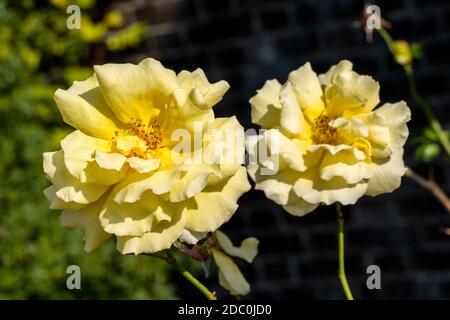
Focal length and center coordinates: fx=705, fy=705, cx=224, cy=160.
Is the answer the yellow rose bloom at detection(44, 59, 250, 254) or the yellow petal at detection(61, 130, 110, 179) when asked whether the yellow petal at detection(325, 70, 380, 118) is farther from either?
the yellow petal at detection(61, 130, 110, 179)

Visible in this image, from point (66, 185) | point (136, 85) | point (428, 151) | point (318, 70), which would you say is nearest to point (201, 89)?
point (136, 85)

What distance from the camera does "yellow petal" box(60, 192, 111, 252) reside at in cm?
80

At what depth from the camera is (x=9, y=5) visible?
96.9 inches

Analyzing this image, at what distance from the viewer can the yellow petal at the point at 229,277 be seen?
2.92ft

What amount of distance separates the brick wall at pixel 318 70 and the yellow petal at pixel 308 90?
1240mm

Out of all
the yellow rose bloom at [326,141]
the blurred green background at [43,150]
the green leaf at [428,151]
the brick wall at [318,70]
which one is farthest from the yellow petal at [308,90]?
the brick wall at [318,70]

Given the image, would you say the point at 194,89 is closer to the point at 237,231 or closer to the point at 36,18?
the point at 237,231

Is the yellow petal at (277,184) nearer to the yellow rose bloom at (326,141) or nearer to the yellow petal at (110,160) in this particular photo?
the yellow rose bloom at (326,141)

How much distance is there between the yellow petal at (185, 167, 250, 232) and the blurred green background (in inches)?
43.2

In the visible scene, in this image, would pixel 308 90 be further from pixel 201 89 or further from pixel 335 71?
pixel 201 89

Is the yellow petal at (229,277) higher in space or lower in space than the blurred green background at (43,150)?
lower

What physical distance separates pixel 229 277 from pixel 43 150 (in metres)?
1.40

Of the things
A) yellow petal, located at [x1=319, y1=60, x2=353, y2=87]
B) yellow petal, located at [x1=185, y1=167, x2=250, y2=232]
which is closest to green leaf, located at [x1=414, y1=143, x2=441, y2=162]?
yellow petal, located at [x1=319, y1=60, x2=353, y2=87]

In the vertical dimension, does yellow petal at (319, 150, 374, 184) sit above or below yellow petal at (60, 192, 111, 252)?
above
